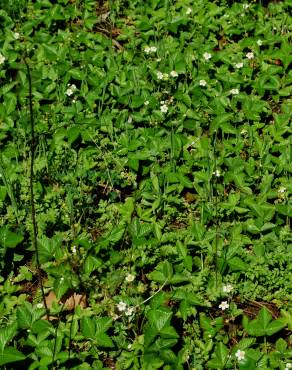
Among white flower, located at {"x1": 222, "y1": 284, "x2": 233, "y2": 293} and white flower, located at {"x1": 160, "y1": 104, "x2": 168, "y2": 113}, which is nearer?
white flower, located at {"x1": 222, "y1": 284, "x2": 233, "y2": 293}

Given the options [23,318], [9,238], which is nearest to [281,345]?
[23,318]

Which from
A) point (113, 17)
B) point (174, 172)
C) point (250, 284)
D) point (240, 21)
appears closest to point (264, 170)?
point (174, 172)

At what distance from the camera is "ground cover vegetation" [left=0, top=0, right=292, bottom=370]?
120 inches

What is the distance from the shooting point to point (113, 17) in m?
4.97

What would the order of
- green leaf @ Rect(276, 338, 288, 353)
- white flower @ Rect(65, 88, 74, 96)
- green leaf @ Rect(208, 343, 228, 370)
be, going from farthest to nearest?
white flower @ Rect(65, 88, 74, 96) < green leaf @ Rect(276, 338, 288, 353) < green leaf @ Rect(208, 343, 228, 370)

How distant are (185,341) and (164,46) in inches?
93.7

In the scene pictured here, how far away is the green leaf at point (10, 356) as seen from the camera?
2800mm

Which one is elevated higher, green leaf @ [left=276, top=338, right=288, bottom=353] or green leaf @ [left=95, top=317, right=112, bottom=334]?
green leaf @ [left=95, top=317, right=112, bottom=334]

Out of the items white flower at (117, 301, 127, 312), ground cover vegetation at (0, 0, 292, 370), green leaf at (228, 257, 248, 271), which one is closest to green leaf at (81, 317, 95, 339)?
ground cover vegetation at (0, 0, 292, 370)

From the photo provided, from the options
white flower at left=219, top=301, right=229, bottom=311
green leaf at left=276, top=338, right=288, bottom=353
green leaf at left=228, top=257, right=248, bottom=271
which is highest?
green leaf at left=228, top=257, right=248, bottom=271

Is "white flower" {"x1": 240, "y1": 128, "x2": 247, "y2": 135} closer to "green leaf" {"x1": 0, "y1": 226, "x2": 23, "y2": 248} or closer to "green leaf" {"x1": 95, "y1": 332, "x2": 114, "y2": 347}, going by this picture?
"green leaf" {"x1": 0, "y1": 226, "x2": 23, "y2": 248}

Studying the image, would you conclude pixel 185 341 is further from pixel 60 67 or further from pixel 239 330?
pixel 60 67

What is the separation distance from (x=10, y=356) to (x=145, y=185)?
54.0 inches

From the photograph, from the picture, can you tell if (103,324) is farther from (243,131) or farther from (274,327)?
(243,131)
